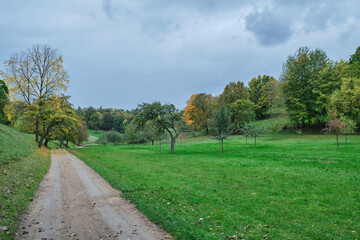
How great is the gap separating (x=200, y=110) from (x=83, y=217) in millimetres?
61412

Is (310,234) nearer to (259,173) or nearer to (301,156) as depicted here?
(259,173)

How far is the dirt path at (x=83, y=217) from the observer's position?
679cm

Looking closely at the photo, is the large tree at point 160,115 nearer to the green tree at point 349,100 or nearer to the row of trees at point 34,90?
the row of trees at point 34,90

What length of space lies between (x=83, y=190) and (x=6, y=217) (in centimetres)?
472

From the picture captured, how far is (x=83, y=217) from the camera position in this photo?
8172 millimetres

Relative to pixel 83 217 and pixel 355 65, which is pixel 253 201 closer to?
pixel 83 217

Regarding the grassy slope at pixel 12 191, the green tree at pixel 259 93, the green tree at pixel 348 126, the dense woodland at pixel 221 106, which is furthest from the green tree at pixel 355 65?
the grassy slope at pixel 12 191

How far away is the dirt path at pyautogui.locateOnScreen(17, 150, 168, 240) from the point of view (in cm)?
679

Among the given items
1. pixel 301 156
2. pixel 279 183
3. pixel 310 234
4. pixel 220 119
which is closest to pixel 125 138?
pixel 220 119

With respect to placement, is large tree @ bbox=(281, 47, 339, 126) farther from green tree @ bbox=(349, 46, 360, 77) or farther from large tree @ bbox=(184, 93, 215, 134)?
large tree @ bbox=(184, 93, 215, 134)

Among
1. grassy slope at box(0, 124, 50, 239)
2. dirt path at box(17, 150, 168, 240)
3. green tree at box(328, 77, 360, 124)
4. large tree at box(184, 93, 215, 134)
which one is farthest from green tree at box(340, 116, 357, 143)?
large tree at box(184, 93, 215, 134)

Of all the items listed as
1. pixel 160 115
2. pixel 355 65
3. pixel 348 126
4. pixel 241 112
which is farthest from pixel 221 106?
pixel 355 65

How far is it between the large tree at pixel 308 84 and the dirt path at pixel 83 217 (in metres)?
49.7

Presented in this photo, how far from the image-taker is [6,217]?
745cm
